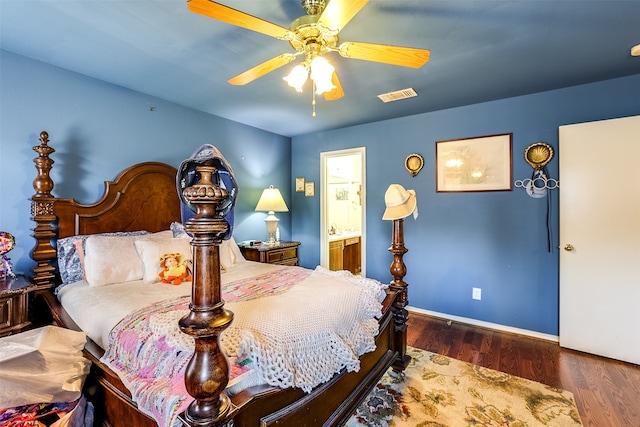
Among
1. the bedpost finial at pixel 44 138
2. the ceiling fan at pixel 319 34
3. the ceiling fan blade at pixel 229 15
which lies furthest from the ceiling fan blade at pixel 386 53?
the bedpost finial at pixel 44 138

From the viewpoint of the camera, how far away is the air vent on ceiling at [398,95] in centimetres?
279

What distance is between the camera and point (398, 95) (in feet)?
9.48

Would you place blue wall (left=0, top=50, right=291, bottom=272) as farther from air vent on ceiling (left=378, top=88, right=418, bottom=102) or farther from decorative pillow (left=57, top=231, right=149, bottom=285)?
air vent on ceiling (left=378, top=88, right=418, bottom=102)

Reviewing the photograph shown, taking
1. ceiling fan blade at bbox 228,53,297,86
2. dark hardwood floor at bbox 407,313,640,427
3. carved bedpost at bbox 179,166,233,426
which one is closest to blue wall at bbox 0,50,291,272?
ceiling fan blade at bbox 228,53,297,86

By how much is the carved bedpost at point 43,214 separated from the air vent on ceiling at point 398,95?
286cm

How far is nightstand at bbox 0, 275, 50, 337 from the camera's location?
5.63 feet

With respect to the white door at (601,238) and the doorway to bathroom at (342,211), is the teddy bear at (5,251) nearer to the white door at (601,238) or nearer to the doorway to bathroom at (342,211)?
the doorway to bathroom at (342,211)

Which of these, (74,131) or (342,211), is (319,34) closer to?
(74,131)

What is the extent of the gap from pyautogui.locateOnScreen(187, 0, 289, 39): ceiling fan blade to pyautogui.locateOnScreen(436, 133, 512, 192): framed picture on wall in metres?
2.54

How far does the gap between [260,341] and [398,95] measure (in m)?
2.65

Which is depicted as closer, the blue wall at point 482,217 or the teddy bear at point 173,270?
the teddy bear at point 173,270

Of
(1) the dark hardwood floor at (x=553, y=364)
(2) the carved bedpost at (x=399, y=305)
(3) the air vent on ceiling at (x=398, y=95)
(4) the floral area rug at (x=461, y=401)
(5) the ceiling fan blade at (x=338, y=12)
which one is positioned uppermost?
(3) the air vent on ceiling at (x=398, y=95)

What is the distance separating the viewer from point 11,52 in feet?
6.88

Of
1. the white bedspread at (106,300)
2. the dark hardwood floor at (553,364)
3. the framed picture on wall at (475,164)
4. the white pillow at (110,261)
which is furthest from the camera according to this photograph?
the framed picture on wall at (475,164)
